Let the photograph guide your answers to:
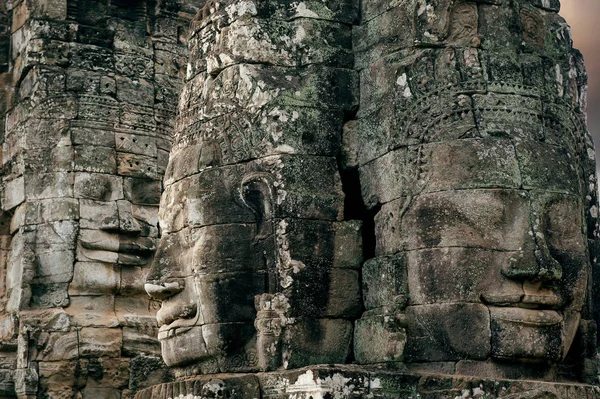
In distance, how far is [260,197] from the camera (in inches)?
424

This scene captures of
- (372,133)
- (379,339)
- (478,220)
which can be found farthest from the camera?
(372,133)

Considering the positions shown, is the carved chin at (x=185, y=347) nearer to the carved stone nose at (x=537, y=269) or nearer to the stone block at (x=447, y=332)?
the stone block at (x=447, y=332)

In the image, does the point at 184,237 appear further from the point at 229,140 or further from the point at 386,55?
the point at 386,55

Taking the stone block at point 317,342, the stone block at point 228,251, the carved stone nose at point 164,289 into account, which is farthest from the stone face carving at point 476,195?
the carved stone nose at point 164,289

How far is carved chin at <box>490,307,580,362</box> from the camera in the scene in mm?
9789

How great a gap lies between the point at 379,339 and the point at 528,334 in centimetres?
115

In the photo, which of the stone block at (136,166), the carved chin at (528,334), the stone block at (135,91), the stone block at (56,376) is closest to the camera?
the carved chin at (528,334)

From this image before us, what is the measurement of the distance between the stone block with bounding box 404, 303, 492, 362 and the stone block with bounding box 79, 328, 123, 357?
630cm

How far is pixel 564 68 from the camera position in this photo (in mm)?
10789

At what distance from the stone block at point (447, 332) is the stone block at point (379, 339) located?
72 millimetres

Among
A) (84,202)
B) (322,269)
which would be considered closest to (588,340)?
(322,269)

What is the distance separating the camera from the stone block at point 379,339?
10.1 m

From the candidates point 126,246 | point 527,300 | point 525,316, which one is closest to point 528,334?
point 525,316

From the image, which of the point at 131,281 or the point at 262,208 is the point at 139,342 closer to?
the point at 131,281
